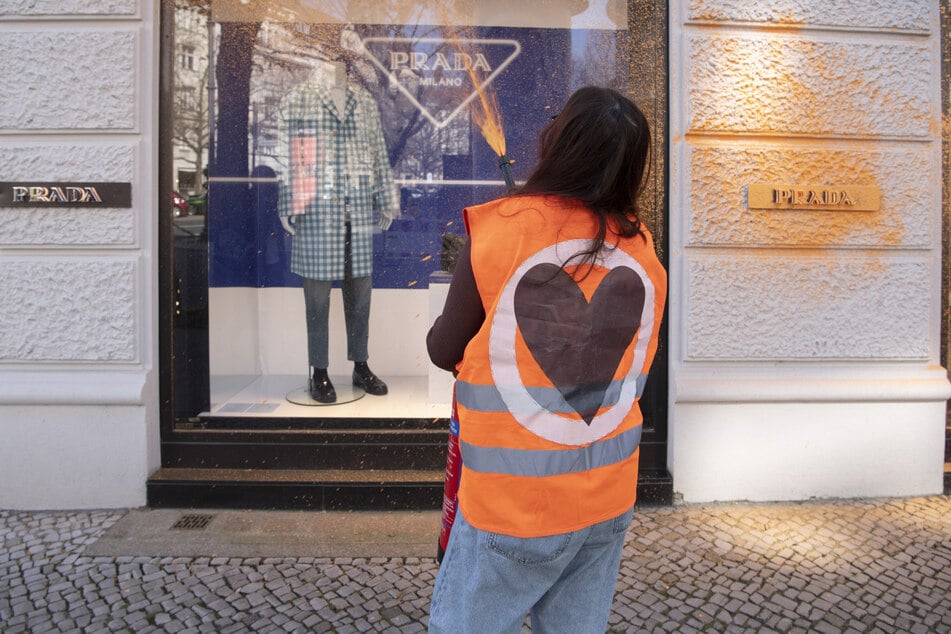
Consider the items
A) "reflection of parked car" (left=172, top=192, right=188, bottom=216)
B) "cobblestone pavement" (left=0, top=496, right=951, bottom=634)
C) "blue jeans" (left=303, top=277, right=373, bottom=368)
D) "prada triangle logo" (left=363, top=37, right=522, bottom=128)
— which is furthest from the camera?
"blue jeans" (left=303, top=277, right=373, bottom=368)

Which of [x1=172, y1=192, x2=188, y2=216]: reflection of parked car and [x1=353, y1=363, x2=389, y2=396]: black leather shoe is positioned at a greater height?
[x1=172, y1=192, x2=188, y2=216]: reflection of parked car

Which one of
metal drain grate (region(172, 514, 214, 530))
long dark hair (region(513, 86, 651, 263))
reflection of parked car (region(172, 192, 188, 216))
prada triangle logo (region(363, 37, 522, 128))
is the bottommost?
metal drain grate (region(172, 514, 214, 530))

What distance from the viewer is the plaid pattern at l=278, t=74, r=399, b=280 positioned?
4664 millimetres

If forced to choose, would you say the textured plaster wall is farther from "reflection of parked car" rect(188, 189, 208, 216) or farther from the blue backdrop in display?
"reflection of parked car" rect(188, 189, 208, 216)

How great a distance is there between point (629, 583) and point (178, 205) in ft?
10.0

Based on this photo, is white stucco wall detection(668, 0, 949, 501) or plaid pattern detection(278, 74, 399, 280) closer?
white stucco wall detection(668, 0, 949, 501)

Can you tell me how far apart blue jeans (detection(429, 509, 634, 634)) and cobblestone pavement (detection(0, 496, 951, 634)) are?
1.36m

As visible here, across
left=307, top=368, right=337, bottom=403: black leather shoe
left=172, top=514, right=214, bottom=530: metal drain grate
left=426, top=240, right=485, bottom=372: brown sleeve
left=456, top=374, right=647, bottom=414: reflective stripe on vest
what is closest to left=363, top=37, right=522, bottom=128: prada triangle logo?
left=307, top=368, right=337, bottom=403: black leather shoe

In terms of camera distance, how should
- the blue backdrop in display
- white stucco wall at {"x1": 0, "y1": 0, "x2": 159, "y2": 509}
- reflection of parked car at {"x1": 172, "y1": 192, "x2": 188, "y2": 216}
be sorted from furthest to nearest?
the blue backdrop in display
reflection of parked car at {"x1": 172, "y1": 192, "x2": 188, "y2": 216}
white stucco wall at {"x1": 0, "y1": 0, "x2": 159, "y2": 509}

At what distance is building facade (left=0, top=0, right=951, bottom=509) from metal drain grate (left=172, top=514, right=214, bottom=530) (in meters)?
0.33

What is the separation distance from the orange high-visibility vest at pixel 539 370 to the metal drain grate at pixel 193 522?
2.75 meters

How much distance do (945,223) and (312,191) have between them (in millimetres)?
3698

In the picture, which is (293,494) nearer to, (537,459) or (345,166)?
(345,166)

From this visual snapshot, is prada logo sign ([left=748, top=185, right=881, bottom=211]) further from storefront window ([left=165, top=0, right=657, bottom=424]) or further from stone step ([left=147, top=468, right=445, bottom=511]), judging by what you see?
stone step ([left=147, top=468, right=445, bottom=511])
